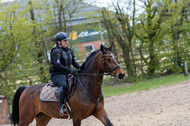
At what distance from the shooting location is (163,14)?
16.6 meters

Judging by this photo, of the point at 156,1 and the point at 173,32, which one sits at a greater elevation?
the point at 156,1

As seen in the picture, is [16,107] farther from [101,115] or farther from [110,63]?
[110,63]

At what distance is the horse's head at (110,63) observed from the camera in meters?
4.67

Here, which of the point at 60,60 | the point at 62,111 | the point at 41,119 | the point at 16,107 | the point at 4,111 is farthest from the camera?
the point at 4,111

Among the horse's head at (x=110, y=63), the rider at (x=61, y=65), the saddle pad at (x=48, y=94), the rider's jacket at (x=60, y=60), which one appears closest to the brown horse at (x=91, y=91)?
the horse's head at (x=110, y=63)

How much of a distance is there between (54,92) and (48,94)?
18 centimetres

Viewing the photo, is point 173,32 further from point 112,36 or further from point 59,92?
point 59,92

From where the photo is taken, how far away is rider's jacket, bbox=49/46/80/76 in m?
5.15

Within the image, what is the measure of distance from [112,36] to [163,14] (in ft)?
12.8

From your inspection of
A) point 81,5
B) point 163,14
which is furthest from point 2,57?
point 163,14

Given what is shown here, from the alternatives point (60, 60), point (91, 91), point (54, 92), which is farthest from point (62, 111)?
point (60, 60)

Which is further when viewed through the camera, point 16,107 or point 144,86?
point 144,86

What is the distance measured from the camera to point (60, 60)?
17.3 ft

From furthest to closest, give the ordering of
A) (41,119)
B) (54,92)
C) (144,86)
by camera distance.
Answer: (144,86) → (41,119) → (54,92)
